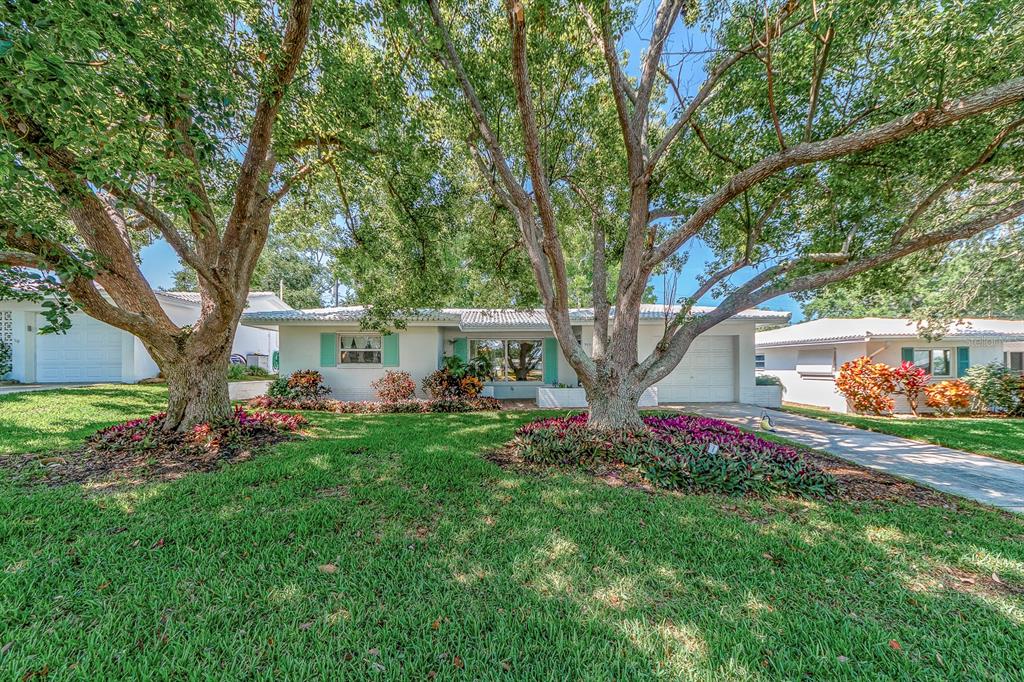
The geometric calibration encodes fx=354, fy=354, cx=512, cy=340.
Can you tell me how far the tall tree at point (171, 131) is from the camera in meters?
2.58

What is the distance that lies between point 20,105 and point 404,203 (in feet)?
16.7

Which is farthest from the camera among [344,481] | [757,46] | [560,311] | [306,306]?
[306,306]

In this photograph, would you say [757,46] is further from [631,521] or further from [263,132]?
[263,132]

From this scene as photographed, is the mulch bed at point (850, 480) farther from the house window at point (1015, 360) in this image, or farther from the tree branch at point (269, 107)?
the house window at point (1015, 360)

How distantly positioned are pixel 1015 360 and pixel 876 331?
24.4 ft

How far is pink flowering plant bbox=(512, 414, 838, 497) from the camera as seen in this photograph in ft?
14.7

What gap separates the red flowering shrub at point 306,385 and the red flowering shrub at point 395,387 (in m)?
1.61

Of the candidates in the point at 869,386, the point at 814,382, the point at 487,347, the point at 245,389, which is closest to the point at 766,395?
the point at 869,386

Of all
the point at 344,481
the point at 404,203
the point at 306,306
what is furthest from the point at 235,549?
the point at 306,306

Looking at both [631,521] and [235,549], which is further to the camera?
[631,521]

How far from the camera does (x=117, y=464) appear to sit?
489cm

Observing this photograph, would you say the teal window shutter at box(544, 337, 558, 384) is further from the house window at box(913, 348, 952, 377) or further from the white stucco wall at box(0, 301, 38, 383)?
the white stucco wall at box(0, 301, 38, 383)

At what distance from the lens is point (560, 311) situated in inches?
230

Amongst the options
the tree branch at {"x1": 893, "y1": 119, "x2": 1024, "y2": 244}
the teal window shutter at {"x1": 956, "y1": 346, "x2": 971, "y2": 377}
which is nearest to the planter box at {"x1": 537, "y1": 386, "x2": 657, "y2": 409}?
the tree branch at {"x1": 893, "y1": 119, "x2": 1024, "y2": 244}
